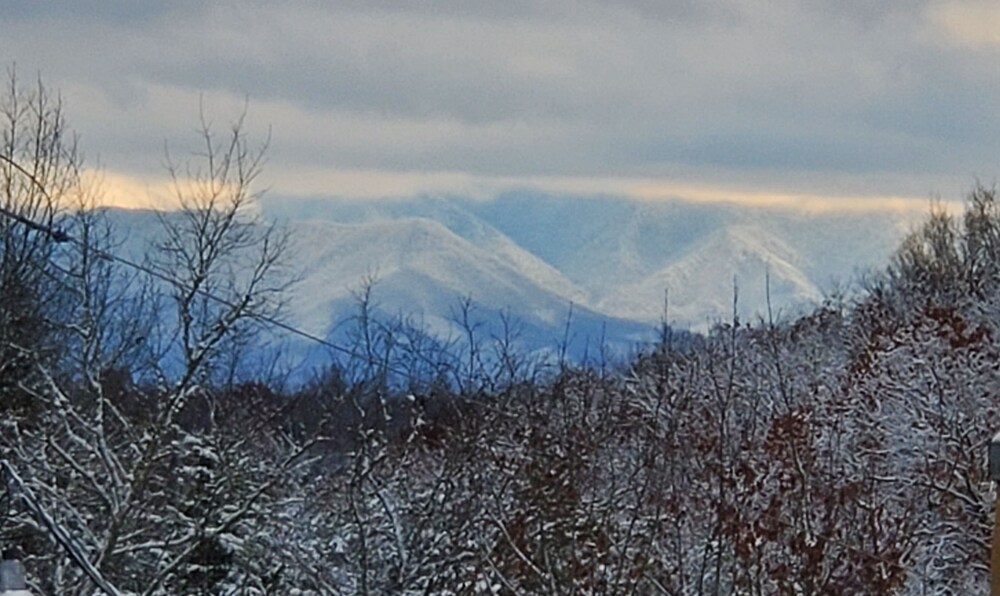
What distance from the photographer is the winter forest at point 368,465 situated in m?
8.49

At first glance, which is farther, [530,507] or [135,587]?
[135,587]

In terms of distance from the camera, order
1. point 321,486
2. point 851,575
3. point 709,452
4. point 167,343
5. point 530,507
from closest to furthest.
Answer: point 851,575 → point 530,507 → point 709,452 → point 167,343 → point 321,486

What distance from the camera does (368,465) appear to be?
1060 centimetres

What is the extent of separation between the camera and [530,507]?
9117mm

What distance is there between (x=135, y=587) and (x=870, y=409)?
9576 mm

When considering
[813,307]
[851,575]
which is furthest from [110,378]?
[813,307]

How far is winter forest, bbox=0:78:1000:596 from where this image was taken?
8492 mm

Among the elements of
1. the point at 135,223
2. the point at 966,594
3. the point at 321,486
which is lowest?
the point at 966,594

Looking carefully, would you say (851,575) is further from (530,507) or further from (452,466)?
(452,466)

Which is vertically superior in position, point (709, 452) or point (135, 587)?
point (709, 452)

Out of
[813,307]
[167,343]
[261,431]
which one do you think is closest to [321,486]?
[261,431]

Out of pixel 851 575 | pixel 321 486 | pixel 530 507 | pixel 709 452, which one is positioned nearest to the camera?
pixel 851 575

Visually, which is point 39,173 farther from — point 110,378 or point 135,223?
point 110,378

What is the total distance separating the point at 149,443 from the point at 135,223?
3.88 meters
